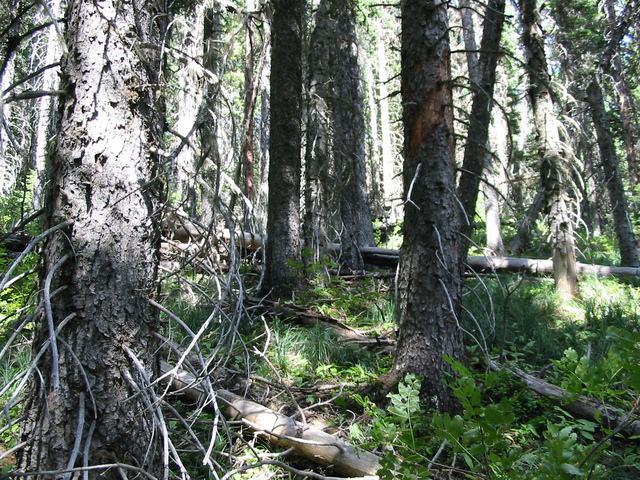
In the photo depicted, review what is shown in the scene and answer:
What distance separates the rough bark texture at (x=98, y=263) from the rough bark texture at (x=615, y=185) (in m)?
10.7

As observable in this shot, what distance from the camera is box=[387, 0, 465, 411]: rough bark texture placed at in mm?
3482

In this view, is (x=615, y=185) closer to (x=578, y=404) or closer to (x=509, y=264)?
(x=509, y=264)

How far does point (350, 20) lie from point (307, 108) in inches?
138

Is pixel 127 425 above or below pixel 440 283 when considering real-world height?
below

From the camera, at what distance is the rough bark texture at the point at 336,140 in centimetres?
736

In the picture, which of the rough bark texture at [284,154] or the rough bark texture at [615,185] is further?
the rough bark texture at [615,185]

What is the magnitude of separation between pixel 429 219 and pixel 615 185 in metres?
9.04

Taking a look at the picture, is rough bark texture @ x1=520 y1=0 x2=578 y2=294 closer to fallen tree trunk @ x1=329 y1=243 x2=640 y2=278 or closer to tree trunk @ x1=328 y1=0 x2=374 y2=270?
fallen tree trunk @ x1=329 y1=243 x2=640 y2=278

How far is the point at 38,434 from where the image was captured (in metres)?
2.09

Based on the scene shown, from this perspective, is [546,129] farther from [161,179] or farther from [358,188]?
[161,179]

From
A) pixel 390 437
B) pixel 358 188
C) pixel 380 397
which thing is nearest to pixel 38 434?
pixel 390 437

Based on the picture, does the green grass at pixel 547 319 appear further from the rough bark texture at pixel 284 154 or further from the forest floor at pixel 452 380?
the rough bark texture at pixel 284 154

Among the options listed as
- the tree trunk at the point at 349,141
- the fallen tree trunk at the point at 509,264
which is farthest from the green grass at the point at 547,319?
the tree trunk at the point at 349,141

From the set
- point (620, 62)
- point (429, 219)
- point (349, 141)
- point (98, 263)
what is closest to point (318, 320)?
point (429, 219)
